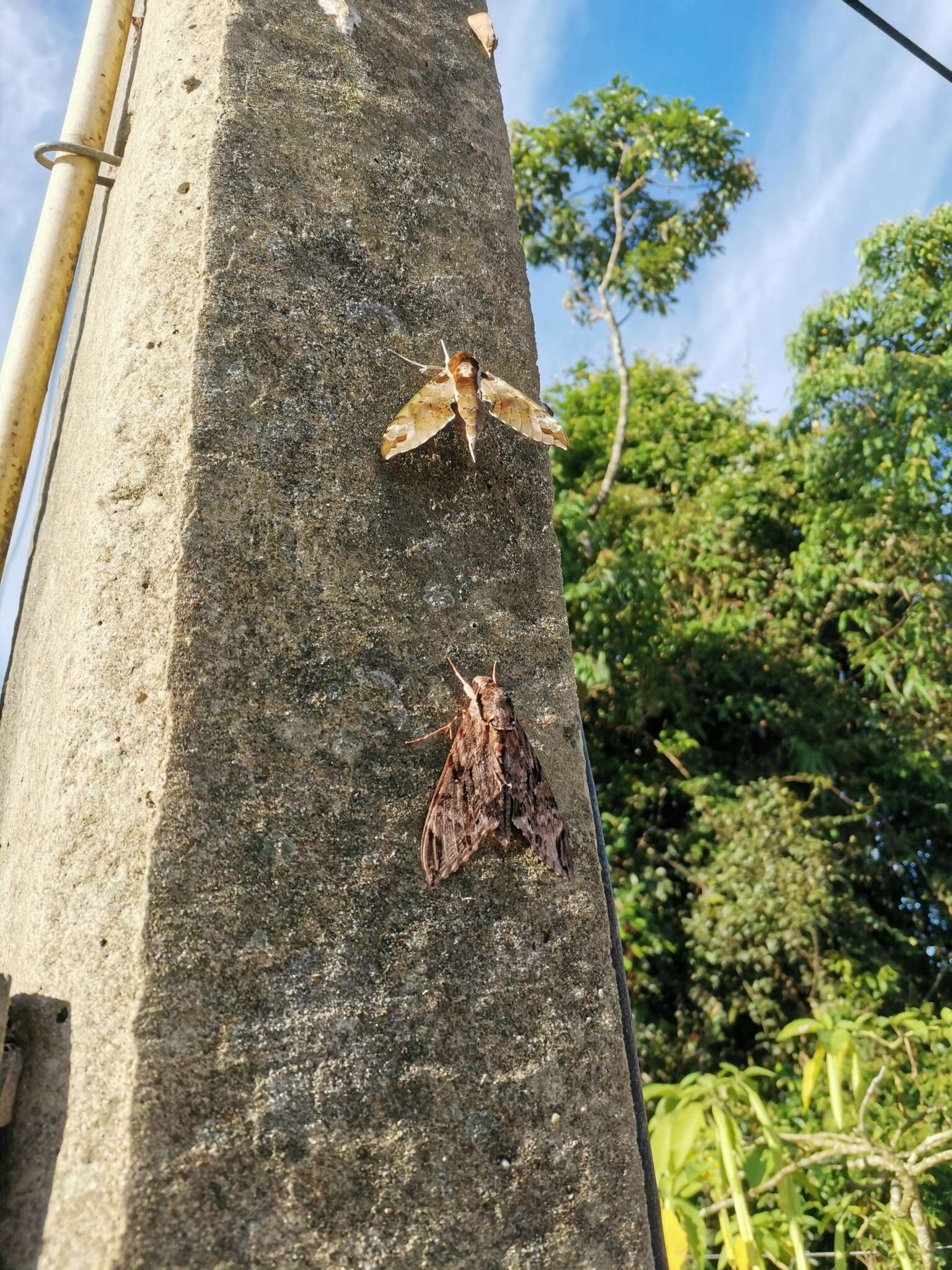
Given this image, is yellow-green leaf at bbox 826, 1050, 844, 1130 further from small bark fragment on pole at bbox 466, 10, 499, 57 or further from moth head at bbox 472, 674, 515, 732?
small bark fragment on pole at bbox 466, 10, 499, 57

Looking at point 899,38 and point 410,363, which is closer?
point 410,363

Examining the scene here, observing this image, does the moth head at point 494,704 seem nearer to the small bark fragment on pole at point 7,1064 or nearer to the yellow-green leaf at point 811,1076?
the small bark fragment on pole at point 7,1064

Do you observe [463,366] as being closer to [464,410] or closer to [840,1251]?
[464,410]

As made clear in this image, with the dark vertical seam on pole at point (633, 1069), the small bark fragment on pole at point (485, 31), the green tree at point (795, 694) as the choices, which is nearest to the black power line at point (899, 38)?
the small bark fragment on pole at point (485, 31)

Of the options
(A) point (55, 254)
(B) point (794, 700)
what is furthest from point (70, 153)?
(B) point (794, 700)

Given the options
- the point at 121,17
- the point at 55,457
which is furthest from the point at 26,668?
the point at 121,17

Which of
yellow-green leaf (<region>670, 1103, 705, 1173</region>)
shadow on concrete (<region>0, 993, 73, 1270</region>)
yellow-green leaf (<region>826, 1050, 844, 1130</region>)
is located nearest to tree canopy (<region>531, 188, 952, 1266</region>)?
yellow-green leaf (<region>826, 1050, 844, 1130</region>)

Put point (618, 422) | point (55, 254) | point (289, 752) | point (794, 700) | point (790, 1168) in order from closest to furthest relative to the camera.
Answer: point (289, 752), point (55, 254), point (790, 1168), point (794, 700), point (618, 422)
